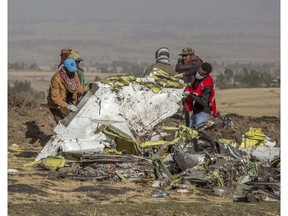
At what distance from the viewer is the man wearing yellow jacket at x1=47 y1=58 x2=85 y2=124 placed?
13617mm

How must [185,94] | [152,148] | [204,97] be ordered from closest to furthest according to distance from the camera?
1. [152,148]
2. [204,97]
3. [185,94]

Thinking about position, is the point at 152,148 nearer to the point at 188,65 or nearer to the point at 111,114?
the point at 111,114

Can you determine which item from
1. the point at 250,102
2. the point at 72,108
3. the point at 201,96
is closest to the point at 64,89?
the point at 72,108

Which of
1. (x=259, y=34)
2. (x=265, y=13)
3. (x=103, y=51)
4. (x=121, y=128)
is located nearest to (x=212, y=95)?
(x=121, y=128)

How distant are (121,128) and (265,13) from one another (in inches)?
5306

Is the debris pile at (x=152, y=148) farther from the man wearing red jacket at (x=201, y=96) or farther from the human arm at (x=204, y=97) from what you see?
the human arm at (x=204, y=97)

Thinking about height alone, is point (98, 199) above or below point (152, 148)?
below

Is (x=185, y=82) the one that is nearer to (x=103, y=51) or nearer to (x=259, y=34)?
(x=103, y=51)

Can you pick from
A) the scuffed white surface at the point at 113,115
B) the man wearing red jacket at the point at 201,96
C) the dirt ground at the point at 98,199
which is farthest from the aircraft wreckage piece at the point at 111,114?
the dirt ground at the point at 98,199

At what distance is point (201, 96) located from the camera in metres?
13.2

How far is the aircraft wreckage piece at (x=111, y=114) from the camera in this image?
41.8 feet

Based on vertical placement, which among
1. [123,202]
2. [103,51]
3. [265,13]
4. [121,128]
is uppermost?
[265,13]

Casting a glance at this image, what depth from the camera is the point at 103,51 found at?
103 m

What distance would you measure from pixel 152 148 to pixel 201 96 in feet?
3.80
